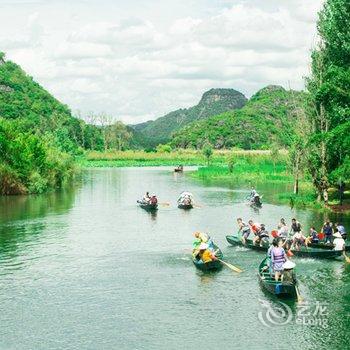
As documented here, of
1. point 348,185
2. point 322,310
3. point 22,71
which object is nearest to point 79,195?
point 348,185

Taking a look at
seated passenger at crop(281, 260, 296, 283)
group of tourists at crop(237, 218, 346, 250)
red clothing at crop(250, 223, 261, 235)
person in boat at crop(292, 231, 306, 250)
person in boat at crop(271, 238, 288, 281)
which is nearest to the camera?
seated passenger at crop(281, 260, 296, 283)

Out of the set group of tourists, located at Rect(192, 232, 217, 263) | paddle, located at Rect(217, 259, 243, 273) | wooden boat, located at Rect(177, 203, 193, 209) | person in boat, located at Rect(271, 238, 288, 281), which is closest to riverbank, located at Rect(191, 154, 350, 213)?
wooden boat, located at Rect(177, 203, 193, 209)

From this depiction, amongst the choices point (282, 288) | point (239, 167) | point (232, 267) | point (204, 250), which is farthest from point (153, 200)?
point (239, 167)

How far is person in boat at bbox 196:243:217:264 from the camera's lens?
104 ft

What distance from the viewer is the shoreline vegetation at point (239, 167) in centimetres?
6399

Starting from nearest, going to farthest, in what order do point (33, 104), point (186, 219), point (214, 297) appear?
point (214, 297)
point (186, 219)
point (33, 104)

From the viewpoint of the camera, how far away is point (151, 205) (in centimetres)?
5784

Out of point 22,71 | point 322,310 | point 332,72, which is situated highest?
point 22,71

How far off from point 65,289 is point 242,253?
12.6m

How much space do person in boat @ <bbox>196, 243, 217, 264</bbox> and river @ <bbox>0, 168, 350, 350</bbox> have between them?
33.9 inches

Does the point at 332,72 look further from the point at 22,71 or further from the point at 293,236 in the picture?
the point at 22,71

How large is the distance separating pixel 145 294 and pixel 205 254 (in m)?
5.30

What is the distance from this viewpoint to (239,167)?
4513 inches

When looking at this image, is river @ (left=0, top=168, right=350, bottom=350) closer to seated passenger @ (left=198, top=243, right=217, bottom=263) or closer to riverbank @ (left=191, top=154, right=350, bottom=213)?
seated passenger @ (left=198, top=243, right=217, bottom=263)
